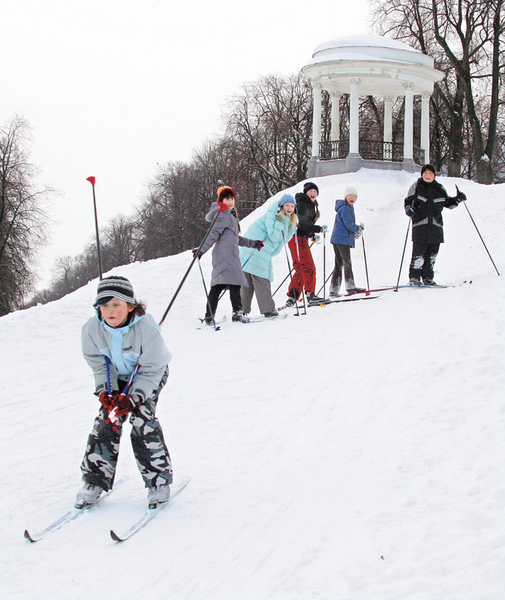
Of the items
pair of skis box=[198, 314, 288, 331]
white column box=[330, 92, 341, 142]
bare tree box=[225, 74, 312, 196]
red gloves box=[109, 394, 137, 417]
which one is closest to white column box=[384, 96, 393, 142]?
white column box=[330, 92, 341, 142]

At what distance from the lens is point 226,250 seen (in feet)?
29.7

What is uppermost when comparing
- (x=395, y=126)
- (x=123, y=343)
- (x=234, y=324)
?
(x=395, y=126)

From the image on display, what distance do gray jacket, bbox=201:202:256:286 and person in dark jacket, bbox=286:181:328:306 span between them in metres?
1.16

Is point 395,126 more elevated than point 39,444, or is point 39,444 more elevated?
point 395,126

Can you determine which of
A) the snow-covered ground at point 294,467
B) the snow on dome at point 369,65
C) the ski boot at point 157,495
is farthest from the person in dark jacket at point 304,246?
the snow on dome at point 369,65

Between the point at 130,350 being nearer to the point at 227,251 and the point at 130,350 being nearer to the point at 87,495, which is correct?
the point at 87,495

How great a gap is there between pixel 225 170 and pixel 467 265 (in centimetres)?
3322

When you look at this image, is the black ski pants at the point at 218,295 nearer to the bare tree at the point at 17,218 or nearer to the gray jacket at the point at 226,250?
the gray jacket at the point at 226,250

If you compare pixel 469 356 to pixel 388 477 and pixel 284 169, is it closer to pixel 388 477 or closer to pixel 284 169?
pixel 388 477

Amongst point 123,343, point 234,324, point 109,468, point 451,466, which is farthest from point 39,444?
point 234,324

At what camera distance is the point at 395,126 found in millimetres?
39312

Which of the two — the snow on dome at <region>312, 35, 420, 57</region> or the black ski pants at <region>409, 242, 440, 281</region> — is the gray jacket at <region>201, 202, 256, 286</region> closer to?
the black ski pants at <region>409, 242, 440, 281</region>

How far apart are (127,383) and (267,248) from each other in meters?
5.68

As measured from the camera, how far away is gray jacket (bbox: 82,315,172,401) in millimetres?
3844
